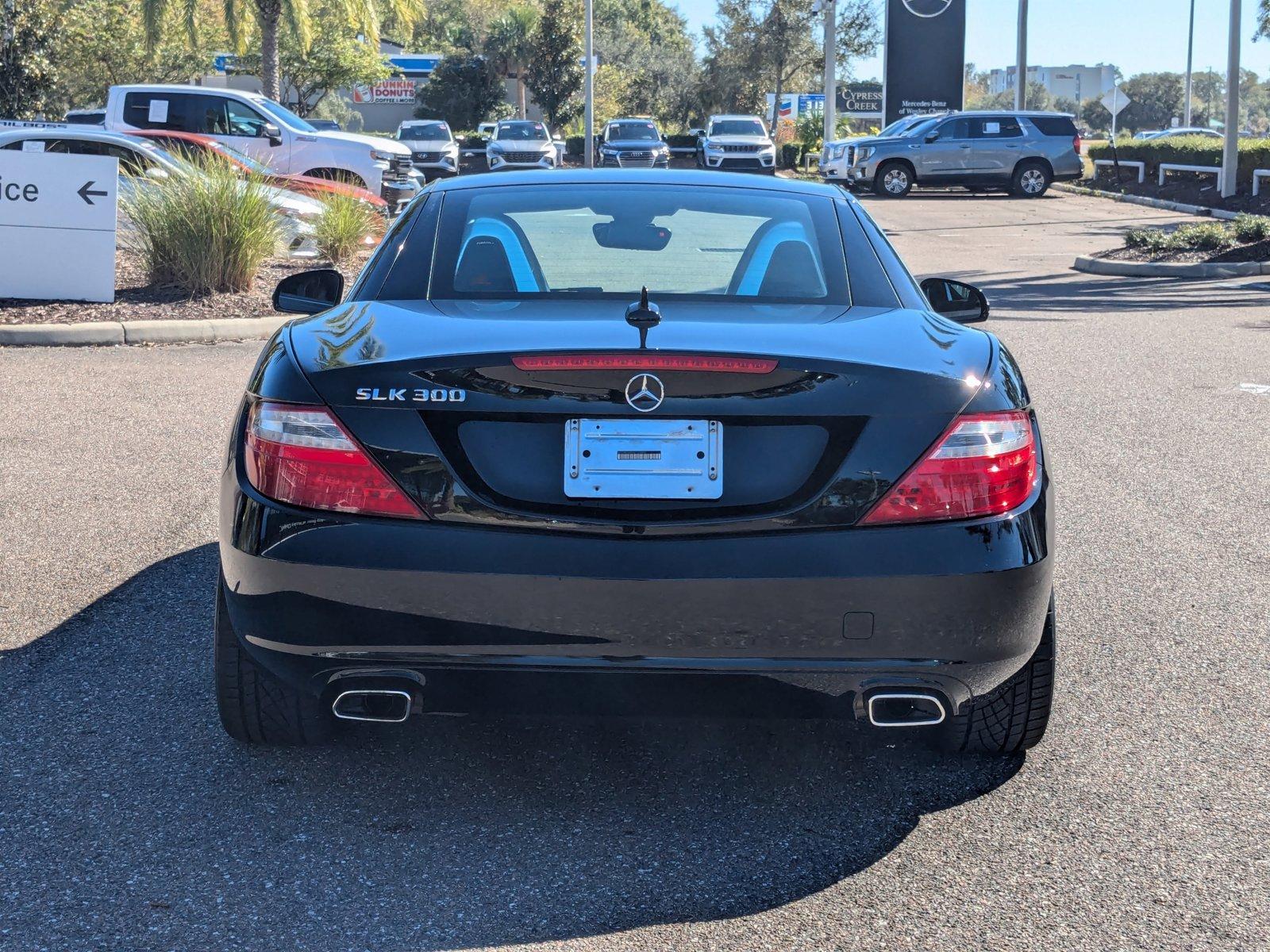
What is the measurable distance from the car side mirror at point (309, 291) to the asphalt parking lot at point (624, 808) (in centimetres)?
108

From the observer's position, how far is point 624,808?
11.7 ft

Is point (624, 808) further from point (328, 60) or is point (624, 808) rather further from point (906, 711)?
point (328, 60)

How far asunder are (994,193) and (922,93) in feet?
24.0

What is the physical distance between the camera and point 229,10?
1430 inches

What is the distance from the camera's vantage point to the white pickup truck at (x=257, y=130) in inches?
887

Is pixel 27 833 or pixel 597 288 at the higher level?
pixel 597 288

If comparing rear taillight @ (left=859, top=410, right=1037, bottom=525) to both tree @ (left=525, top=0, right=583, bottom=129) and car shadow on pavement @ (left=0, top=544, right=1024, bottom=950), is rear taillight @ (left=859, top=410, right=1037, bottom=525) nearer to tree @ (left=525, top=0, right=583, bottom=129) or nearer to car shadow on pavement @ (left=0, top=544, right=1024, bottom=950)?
car shadow on pavement @ (left=0, top=544, right=1024, bottom=950)

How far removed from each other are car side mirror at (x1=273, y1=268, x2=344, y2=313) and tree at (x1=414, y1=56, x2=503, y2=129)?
2488 inches

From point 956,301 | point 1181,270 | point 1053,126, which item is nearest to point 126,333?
point 956,301

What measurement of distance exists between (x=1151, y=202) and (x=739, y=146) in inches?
542

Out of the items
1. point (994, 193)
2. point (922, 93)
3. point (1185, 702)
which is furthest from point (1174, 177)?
point (1185, 702)

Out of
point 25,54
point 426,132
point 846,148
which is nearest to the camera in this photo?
point 25,54

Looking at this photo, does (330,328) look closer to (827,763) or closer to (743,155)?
(827,763)

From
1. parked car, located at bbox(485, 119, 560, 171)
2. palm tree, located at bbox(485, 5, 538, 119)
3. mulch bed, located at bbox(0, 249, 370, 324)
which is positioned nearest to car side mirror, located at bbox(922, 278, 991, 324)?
mulch bed, located at bbox(0, 249, 370, 324)
